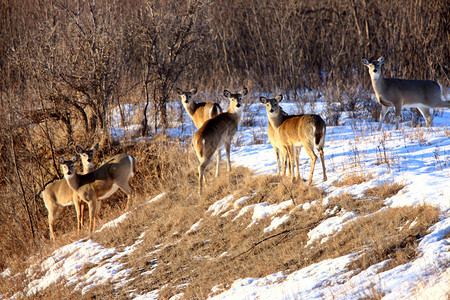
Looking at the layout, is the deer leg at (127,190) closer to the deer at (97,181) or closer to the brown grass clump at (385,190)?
the deer at (97,181)

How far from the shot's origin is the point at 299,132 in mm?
8289

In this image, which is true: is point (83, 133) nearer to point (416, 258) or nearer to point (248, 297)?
point (248, 297)

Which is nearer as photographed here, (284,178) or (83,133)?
(284,178)

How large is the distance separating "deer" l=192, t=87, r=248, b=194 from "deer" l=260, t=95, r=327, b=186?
120cm

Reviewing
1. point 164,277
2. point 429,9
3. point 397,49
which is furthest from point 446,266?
point 429,9

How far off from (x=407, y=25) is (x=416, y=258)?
1569cm

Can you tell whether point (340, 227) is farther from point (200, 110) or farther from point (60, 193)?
point (60, 193)

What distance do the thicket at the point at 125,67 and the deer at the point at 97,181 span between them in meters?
1.47

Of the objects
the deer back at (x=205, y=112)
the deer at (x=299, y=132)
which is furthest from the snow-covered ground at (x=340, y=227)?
the deer back at (x=205, y=112)

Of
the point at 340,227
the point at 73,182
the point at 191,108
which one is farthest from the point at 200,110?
the point at 340,227

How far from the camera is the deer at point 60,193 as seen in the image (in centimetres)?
1131

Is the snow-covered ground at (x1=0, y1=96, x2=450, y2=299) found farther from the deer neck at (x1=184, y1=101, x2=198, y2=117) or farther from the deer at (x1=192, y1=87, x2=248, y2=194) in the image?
Answer: the deer neck at (x1=184, y1=101, x2=198, y2=117)

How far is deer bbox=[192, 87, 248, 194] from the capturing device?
9789mm

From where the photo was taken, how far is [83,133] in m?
13.8
